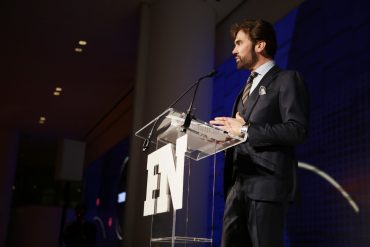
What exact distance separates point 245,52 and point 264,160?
577mm

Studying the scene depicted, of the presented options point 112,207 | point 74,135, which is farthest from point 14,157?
point 112,207

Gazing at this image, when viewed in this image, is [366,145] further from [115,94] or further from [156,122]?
[115,94]

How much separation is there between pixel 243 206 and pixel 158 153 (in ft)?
1.50

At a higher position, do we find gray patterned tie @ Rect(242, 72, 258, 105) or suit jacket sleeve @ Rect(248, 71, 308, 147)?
gray patterned tie @ Rect(242, 72, 258, 105)

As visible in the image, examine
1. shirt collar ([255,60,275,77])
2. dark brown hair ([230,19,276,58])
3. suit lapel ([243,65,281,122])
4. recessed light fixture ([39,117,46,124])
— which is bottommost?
suit lapel ([243,65,281,122])

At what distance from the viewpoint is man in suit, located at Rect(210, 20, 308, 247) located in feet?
6.12

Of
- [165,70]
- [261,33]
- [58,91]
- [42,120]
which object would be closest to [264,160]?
[261,33]

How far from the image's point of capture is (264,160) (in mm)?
1933

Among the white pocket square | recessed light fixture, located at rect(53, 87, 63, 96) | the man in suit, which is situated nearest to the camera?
the man in suit

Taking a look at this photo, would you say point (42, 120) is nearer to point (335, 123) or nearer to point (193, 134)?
point (335, 123)

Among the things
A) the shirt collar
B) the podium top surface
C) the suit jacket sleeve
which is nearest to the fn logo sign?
the podium top surface

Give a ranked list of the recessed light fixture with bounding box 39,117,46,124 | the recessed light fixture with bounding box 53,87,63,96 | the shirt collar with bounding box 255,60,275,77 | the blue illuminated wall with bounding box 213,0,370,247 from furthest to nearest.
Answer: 1. the recessed light fixture with bounding box 39,117,46,124
2. the recessed light fixture with bounding box 53,87,63,96
3. the blue illuminated wall with bounding box 213,0,370,247
4. the shirt collar with bounding box 255,60,275,77

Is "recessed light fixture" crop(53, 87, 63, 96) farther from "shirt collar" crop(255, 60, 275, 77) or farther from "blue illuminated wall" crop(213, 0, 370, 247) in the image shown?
"shirt collar" crop(255, 60, 275, 77)

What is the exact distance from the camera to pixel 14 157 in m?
11.0
